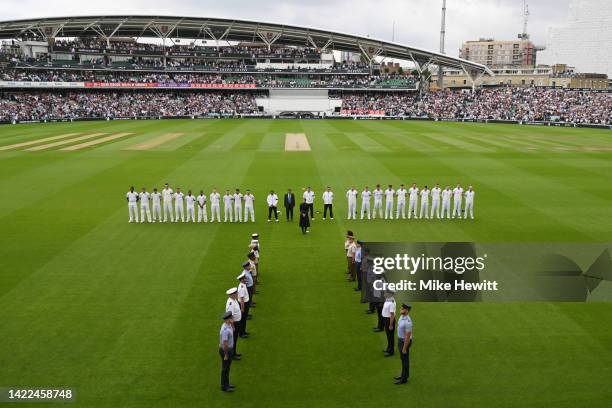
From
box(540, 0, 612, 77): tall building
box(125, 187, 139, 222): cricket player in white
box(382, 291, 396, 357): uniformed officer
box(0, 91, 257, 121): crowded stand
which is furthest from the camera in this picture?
box(540, 0, 612, 77): tall building

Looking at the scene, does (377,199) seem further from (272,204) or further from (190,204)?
(190,204)

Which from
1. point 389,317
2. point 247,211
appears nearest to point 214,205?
point 247,211

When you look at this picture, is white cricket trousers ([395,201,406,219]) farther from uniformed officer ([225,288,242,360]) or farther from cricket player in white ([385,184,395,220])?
uniformed officer ([225,288,242,360])

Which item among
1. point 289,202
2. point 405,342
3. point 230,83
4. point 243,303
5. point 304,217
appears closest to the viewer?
point 405,342

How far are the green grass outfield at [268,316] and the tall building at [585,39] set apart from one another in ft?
395

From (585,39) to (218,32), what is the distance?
319ft

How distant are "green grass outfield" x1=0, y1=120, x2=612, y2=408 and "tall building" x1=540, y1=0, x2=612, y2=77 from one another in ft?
395

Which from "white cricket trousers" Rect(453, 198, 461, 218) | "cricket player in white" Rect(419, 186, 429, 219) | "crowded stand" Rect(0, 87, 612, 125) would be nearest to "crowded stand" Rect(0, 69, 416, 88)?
"crowded stand" Rect(0, 87, 612, 125)

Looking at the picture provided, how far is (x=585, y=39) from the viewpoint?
432 ft

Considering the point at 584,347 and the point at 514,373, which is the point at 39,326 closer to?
the point at 514,373

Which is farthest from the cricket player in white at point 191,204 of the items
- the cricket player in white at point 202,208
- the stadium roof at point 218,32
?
the stadium roof at point 218,32

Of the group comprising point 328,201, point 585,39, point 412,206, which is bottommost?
point 412,206

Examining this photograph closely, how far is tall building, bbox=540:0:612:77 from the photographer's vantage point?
12481 cm

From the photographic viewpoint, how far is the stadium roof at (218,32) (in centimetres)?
8125
